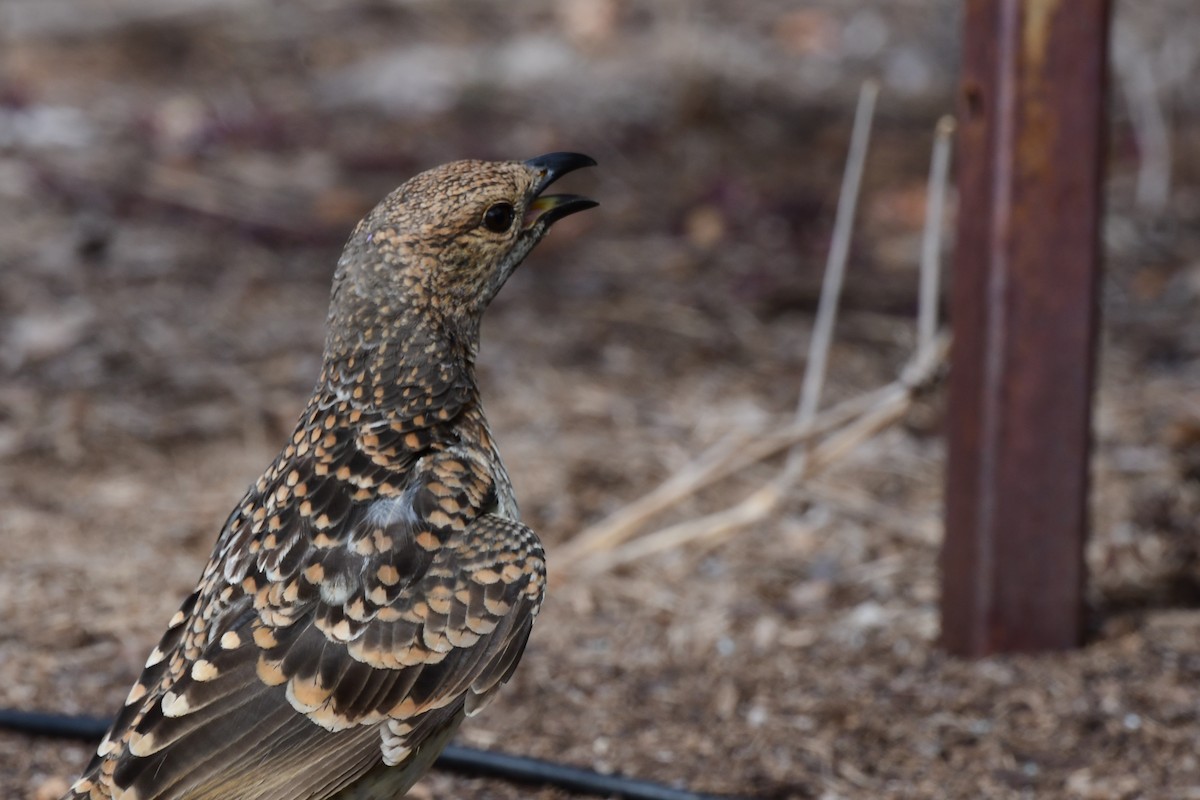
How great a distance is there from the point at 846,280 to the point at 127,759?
200 inches

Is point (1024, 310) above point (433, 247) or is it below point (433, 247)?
below

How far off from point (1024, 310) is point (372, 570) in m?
1.99

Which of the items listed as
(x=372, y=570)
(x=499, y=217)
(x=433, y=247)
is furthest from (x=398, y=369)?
(x=372, y=570)

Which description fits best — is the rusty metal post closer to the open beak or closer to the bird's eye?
the open beak

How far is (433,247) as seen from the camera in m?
3.82

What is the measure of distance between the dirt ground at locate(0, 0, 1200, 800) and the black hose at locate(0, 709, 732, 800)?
0.27 feet

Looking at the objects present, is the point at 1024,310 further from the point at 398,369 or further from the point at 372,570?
the point at 372,570

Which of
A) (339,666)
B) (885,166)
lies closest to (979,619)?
(339,666)

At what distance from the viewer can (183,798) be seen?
10.6 ft

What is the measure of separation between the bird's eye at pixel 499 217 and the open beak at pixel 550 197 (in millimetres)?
84

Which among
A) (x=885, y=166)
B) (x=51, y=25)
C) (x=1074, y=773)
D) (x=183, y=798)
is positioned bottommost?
(x=1074, y=773)

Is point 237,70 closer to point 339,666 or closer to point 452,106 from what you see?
point 452,106

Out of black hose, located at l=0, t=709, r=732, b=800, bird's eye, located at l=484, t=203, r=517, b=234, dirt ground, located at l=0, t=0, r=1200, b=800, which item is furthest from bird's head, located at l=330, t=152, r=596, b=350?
dirt ground, located at l=0, t=0, r=1200, b=800

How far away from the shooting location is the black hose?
397 cm
